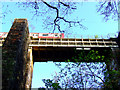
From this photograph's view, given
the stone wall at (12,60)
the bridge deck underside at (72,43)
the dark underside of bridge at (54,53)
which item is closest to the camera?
the stone wall at (12,60)

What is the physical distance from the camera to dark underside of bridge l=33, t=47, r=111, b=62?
46.1ft

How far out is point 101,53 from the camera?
14.1 m

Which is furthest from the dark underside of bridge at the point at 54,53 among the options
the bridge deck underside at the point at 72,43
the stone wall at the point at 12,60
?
the stone wall at the point at 12,60

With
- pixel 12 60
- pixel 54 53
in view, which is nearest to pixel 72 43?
pixel 54 53

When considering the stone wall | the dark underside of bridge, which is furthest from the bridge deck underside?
the stone wall

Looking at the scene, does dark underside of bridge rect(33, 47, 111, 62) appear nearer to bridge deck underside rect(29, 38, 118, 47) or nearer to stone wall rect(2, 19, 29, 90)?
bridge deck underside rect(29, 38, 118, 47)

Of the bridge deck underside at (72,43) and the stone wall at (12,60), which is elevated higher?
the bridge deck underside at (72,43)

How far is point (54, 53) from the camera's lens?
14844 mm

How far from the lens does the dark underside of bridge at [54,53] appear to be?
14.1m

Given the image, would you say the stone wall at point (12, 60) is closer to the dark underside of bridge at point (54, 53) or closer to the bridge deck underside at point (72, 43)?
the bridge deck underside at point (72, 43)

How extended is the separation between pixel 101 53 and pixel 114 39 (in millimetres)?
2290

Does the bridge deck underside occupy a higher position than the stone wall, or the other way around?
the bridge deck underside

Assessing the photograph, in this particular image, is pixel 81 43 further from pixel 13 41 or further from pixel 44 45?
pixel 13 41

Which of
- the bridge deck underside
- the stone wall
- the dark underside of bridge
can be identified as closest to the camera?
the stone wall
